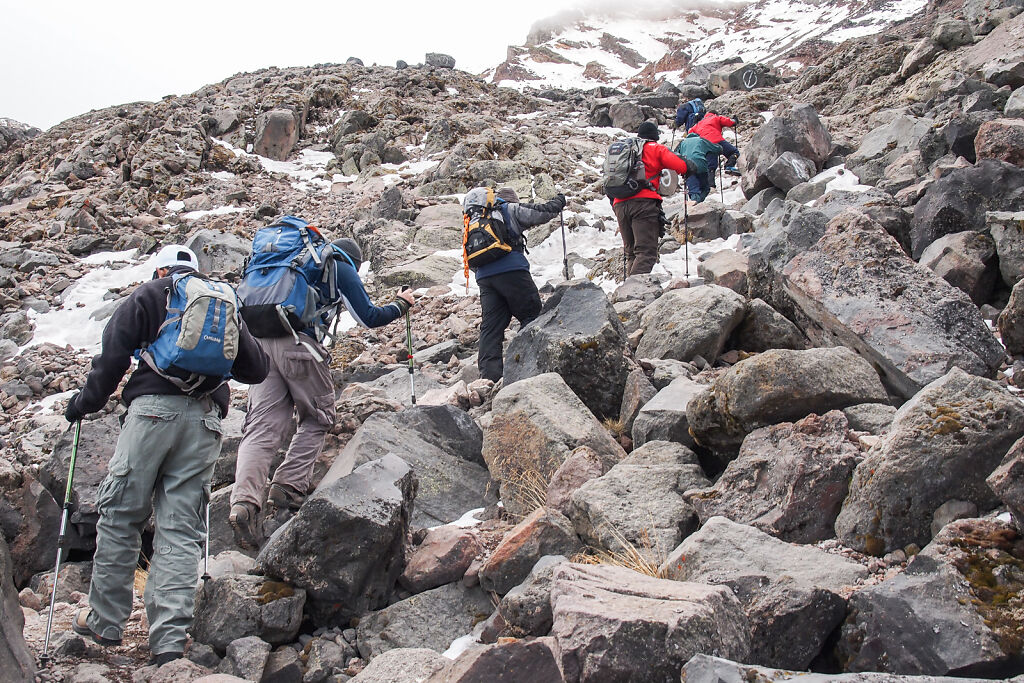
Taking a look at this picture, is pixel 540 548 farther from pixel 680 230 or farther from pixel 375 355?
pixel 680 230

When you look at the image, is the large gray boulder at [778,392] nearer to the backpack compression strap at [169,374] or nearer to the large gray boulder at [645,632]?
the large gray boulder at [645,632]

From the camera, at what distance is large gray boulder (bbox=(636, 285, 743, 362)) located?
24.1ft

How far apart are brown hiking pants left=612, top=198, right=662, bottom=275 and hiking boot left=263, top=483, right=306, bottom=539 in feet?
22.2

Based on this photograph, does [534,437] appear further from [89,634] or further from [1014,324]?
[1014,324]

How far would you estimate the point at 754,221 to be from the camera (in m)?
13.4

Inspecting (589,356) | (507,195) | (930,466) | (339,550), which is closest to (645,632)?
(930,466)

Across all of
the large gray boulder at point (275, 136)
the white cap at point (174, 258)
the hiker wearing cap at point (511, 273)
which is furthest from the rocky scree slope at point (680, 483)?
the large gray boulder at point (275, 136)

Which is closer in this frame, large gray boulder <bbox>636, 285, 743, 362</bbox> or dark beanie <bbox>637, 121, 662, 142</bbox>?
large gray boulder <bbox>636, 285, 743, 362</bbox>

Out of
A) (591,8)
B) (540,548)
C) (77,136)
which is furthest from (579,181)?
(591,8)

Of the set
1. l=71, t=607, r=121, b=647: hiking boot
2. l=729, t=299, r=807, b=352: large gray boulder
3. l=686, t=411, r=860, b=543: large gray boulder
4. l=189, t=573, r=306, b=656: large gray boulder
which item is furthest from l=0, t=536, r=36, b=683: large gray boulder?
l=729, t=299, r=807, b=352: large gray boulder

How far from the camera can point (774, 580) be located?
3309mm

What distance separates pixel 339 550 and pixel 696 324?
4.45 m

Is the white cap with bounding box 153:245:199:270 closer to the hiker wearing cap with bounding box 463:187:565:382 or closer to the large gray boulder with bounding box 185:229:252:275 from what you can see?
the hiker wearing cap with bounding box 463:187:565:382

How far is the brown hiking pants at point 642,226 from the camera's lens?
10672 mm
